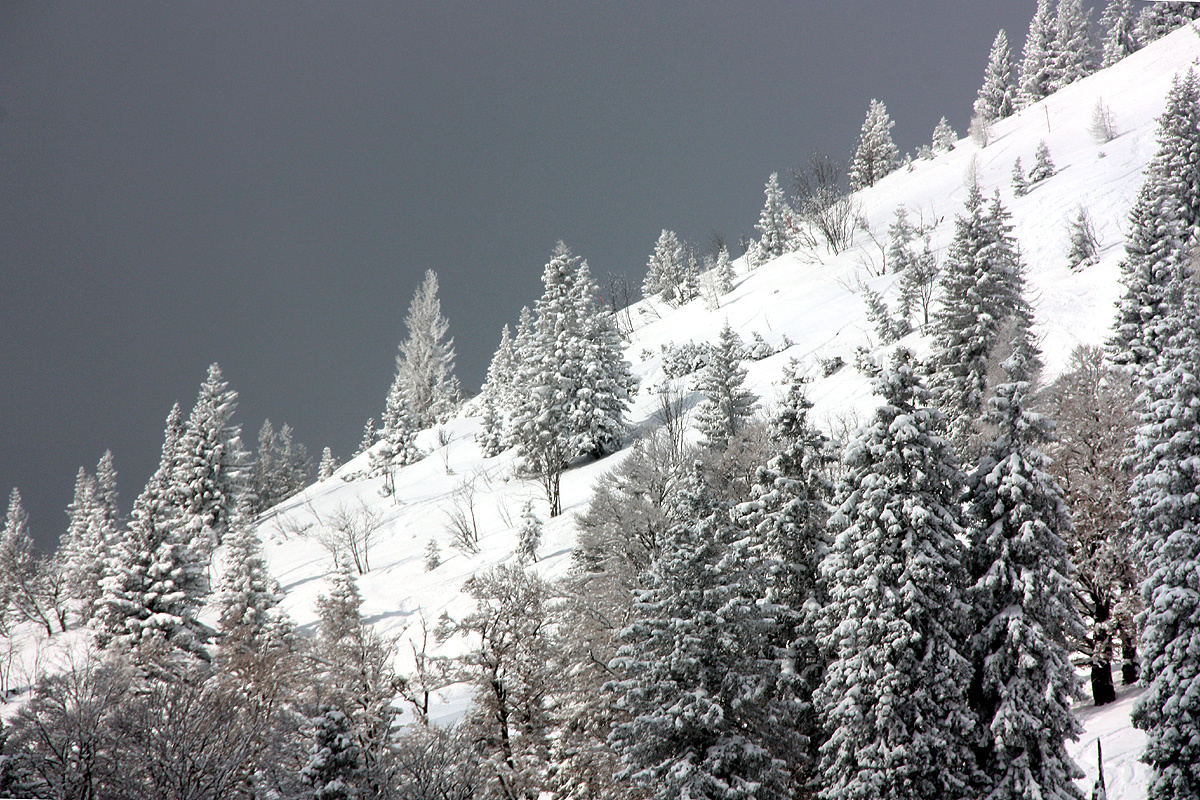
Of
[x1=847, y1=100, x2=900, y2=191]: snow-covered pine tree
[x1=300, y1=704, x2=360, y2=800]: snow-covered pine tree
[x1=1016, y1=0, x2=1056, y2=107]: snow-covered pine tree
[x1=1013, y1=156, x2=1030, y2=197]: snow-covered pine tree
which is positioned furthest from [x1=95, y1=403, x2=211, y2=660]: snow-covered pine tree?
[x1=1016, y1=0, x2=1056, y2=107]: snow-covered pine tree

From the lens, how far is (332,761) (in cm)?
1631

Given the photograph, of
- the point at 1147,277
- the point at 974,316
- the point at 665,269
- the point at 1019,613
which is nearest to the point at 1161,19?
the point at 665,269

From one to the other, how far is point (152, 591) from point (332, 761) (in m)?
20.2

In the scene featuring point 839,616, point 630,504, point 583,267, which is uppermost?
point 583,267

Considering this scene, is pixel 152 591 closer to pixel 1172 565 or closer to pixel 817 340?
pixel 1172 565

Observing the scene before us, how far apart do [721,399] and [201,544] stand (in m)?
38.1

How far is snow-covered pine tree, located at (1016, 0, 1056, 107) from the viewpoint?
99438 millimetres

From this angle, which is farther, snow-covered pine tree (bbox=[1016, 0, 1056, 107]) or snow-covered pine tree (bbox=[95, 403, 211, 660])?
A: snow-covered pine tree (bbox=[1016, 0, 1056, 107])

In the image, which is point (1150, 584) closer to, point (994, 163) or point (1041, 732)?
point (1041, 732)

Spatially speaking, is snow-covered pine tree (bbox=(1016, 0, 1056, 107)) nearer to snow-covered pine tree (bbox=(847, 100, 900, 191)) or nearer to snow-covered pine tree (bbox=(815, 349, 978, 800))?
snow-covered pine tree (bbox=(847, 100, 900, 191))

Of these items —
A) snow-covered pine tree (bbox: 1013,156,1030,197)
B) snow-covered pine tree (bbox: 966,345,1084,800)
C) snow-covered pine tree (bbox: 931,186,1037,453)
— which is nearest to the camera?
snow-covered pine tree (bbox: 966,345,1084,800)

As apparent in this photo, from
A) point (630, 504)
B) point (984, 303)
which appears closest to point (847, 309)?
point (984, 303)

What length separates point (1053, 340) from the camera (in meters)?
40.9

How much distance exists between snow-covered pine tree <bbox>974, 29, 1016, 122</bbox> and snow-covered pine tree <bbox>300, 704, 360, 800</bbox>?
118 m
